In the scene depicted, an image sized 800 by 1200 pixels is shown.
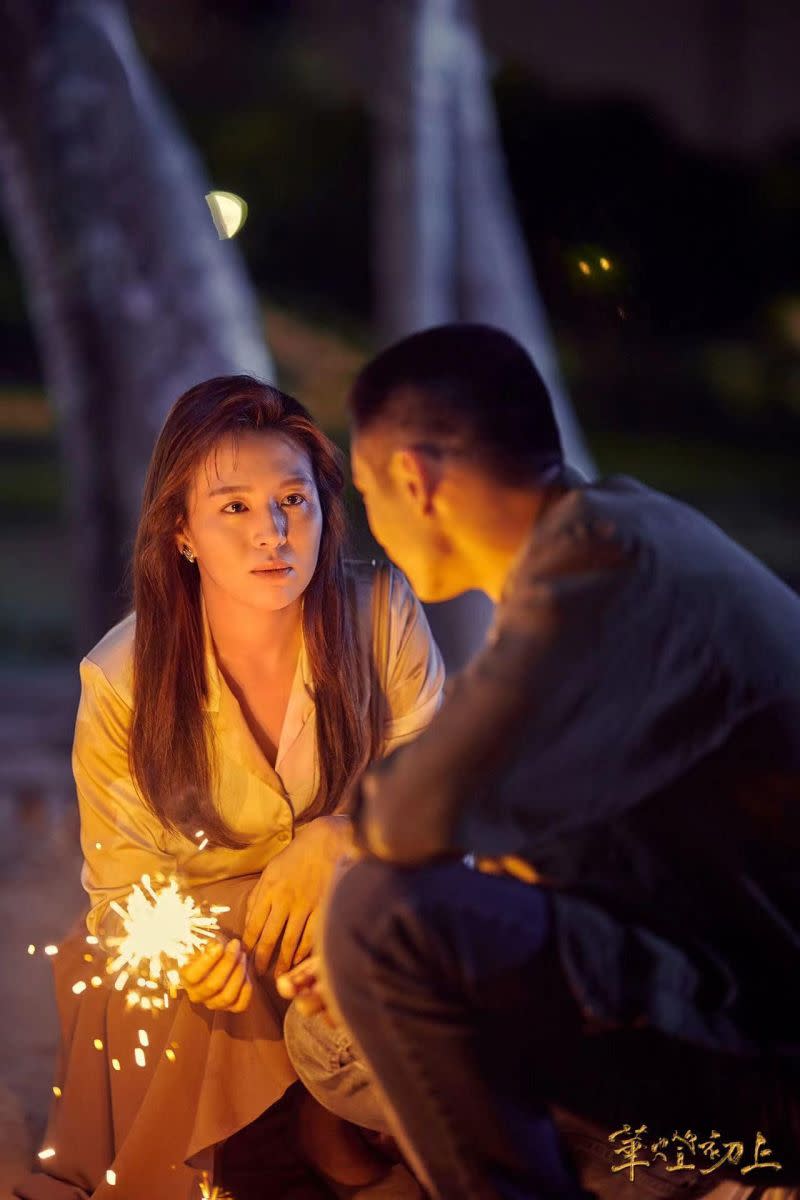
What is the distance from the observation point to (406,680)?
3.13 meters

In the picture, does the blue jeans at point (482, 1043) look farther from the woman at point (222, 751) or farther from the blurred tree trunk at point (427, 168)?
the blurred tree trunk at point (427, 168)

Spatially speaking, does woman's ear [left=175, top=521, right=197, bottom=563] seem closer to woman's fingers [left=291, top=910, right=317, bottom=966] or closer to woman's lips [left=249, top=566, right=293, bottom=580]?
woman's lips [left=249, top=566, right=293, bottom=580]

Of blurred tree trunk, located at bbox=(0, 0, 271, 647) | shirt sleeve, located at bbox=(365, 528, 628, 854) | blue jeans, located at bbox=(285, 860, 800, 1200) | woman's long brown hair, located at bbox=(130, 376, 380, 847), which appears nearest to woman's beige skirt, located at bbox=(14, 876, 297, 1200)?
woman's long brown hair, located at bbox=(130, 376, 380, 847)

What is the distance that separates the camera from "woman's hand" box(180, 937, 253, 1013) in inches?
104

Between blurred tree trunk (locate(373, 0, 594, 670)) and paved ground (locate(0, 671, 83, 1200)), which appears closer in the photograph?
paved ground (locate(0, 671, 83, 1200))

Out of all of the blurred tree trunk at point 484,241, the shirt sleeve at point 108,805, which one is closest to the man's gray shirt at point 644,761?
the shirt sleeve at point 108,805

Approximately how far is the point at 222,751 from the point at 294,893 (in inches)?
15.3

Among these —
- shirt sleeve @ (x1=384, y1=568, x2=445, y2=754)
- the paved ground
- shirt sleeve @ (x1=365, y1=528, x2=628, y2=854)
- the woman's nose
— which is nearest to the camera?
shirt sleeve @ (x1=365, y1=528, x2=628, y2=854)

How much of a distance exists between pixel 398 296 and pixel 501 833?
183 inches

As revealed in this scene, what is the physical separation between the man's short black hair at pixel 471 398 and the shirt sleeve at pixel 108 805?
1.09 metres

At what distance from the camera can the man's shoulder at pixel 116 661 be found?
115 inches

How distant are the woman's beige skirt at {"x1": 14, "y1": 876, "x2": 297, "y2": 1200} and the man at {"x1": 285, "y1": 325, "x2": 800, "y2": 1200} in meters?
0.63

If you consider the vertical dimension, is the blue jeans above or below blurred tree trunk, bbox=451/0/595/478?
below

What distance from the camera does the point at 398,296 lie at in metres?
6.28
